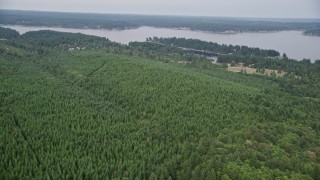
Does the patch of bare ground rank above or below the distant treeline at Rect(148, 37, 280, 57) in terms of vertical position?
below

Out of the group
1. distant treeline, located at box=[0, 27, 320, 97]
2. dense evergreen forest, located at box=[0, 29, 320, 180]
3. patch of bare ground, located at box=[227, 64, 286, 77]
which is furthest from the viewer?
patch of bare ground, located at box=[227, 64, 286, 77]

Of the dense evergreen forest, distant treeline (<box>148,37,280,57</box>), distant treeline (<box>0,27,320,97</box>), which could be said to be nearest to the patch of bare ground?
distant treeline (<box>0,27,320,97</box>)

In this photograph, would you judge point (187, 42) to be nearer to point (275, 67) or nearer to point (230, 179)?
point (275, 67)

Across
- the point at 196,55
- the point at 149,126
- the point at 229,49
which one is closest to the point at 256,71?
the point at 196,55

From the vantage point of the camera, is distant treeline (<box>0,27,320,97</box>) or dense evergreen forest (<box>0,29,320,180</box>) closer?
dense evergreen forest (<box>0,29,320,180</box>)

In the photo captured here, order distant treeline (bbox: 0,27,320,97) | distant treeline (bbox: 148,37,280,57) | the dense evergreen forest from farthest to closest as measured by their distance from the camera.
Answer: distant treeline (bbox: 148,37,280,57)
distant treeline (bbox: 0,27,320,97)
the dense evergreen forest

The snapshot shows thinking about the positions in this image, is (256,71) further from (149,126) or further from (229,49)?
(149,126)

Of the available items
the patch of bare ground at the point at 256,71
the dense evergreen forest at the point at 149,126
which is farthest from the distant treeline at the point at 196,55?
the dense evergreen forest at the point at 149,126

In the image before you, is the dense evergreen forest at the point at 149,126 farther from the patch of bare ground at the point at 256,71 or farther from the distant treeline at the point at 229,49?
the distant treeline at the point at 229,49

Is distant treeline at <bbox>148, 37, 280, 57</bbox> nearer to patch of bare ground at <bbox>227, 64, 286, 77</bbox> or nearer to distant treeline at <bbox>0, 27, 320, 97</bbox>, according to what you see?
distant treeline at <bbox>0, 27, 320, 97</bbox>
